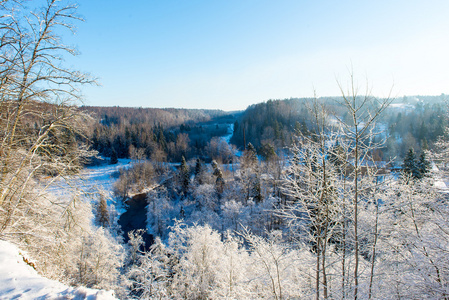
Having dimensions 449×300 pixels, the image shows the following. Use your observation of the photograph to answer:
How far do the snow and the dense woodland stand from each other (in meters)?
1.16

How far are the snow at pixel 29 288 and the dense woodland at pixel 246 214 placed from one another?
116cm

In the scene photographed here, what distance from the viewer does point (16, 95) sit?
5.04m

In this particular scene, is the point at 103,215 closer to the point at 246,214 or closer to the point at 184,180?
the point at 184,180

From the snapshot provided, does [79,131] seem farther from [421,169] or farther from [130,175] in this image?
[130,175]

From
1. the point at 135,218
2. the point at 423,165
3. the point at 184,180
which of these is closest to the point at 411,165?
the point at 423,165

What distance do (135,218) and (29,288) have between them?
98.9 feet

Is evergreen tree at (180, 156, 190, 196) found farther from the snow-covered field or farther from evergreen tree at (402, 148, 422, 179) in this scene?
the snow-covered field

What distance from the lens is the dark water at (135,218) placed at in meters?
26.1

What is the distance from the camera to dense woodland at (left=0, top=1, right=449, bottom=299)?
512 centimetres

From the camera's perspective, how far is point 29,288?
304cm

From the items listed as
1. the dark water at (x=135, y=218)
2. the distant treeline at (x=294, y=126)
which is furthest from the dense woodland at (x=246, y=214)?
the distant treeline at (x=294, y=126)

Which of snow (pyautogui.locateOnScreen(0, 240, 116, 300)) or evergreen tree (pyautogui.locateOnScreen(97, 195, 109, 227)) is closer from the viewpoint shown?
snow (pyautogui.locateOnScreen(0, 240, 116, 300))

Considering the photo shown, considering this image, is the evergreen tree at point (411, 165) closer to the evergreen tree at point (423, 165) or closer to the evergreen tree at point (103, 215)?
the evergreen tree at point (423, 165)

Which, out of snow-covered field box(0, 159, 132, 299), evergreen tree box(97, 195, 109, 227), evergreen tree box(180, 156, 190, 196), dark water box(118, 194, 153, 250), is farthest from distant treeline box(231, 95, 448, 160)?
snow-covered field box(0, 159, 132, 299)
